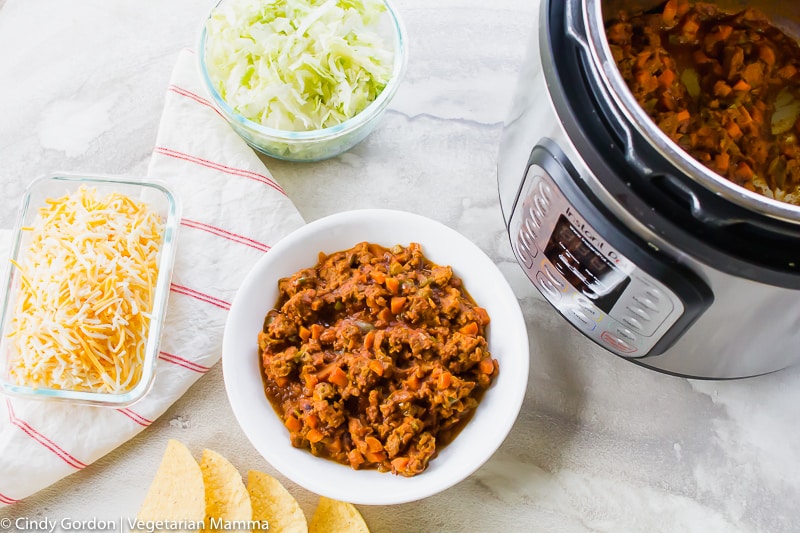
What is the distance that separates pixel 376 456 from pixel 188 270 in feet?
2.65

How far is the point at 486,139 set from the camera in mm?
2459

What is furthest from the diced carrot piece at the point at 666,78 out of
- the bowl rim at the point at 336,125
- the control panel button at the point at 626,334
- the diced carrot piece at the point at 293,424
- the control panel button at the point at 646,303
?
the diced carrot piece at the point at 293,424

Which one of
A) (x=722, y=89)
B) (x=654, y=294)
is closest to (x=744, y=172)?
(x=722, y=89)

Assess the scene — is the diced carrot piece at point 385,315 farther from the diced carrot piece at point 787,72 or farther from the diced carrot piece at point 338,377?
the diced carrot piece at point 787,72

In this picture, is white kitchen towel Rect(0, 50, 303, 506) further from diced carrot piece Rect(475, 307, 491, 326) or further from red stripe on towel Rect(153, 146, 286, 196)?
diced carrot piece Rect(475, 307, 491, 326)

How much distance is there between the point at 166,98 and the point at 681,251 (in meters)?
1.65

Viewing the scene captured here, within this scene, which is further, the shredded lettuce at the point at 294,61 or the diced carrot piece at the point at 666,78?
the shredded lettuce at the point at 294,61

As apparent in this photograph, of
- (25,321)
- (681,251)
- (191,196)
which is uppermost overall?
(681,251)

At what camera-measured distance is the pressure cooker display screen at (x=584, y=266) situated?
67.3 inches

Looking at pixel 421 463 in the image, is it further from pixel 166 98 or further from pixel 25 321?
pixel 166 98

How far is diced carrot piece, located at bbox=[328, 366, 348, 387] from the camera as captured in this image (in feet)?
6.17

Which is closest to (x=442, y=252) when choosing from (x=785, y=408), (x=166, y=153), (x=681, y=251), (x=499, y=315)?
(x=499, y=315)

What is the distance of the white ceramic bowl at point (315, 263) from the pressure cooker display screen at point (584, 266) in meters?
0.19

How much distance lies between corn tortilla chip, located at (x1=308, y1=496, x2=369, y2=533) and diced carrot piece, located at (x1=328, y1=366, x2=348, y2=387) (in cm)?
33
